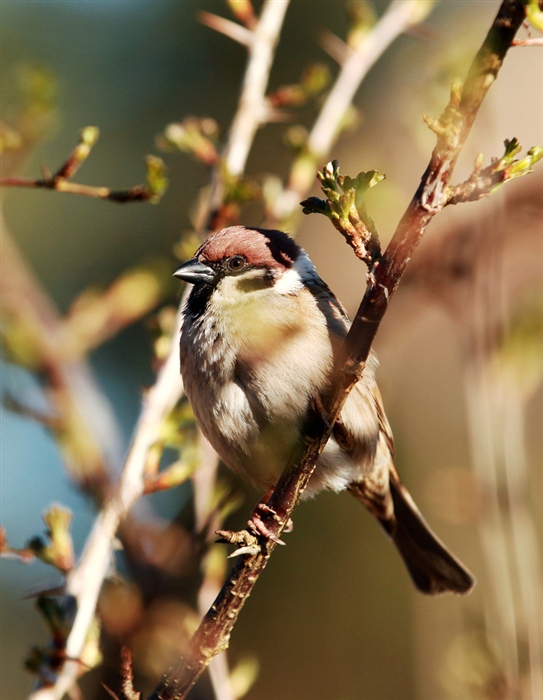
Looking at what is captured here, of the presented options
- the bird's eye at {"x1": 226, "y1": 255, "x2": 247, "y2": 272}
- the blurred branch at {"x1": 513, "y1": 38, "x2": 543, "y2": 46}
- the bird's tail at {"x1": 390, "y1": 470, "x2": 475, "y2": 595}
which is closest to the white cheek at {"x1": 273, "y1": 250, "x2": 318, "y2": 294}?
the bird's eye at {"x1": 226, "y1": 255, "x2": 247, "y2": 272}

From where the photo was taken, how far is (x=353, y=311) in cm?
456

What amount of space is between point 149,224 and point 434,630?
5900 mm

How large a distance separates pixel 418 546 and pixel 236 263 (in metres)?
1.72

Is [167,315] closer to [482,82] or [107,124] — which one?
[482,82]

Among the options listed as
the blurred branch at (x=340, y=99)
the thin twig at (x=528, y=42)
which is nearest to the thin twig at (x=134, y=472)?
the blurred branch at (x=340, y=99)

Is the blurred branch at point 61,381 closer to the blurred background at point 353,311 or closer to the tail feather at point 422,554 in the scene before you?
the blurred background at point 353,311

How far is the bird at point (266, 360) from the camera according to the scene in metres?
2.91

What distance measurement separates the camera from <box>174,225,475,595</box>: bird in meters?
2.91

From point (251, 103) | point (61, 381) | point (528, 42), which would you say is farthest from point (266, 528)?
point (251, 103)

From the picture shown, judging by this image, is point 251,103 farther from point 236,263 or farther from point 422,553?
point 422,553

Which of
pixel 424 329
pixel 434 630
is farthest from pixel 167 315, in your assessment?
pixel 424 329

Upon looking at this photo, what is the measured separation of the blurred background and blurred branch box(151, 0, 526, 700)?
31cm

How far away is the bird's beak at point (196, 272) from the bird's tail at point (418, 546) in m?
1.25

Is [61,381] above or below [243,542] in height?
above
